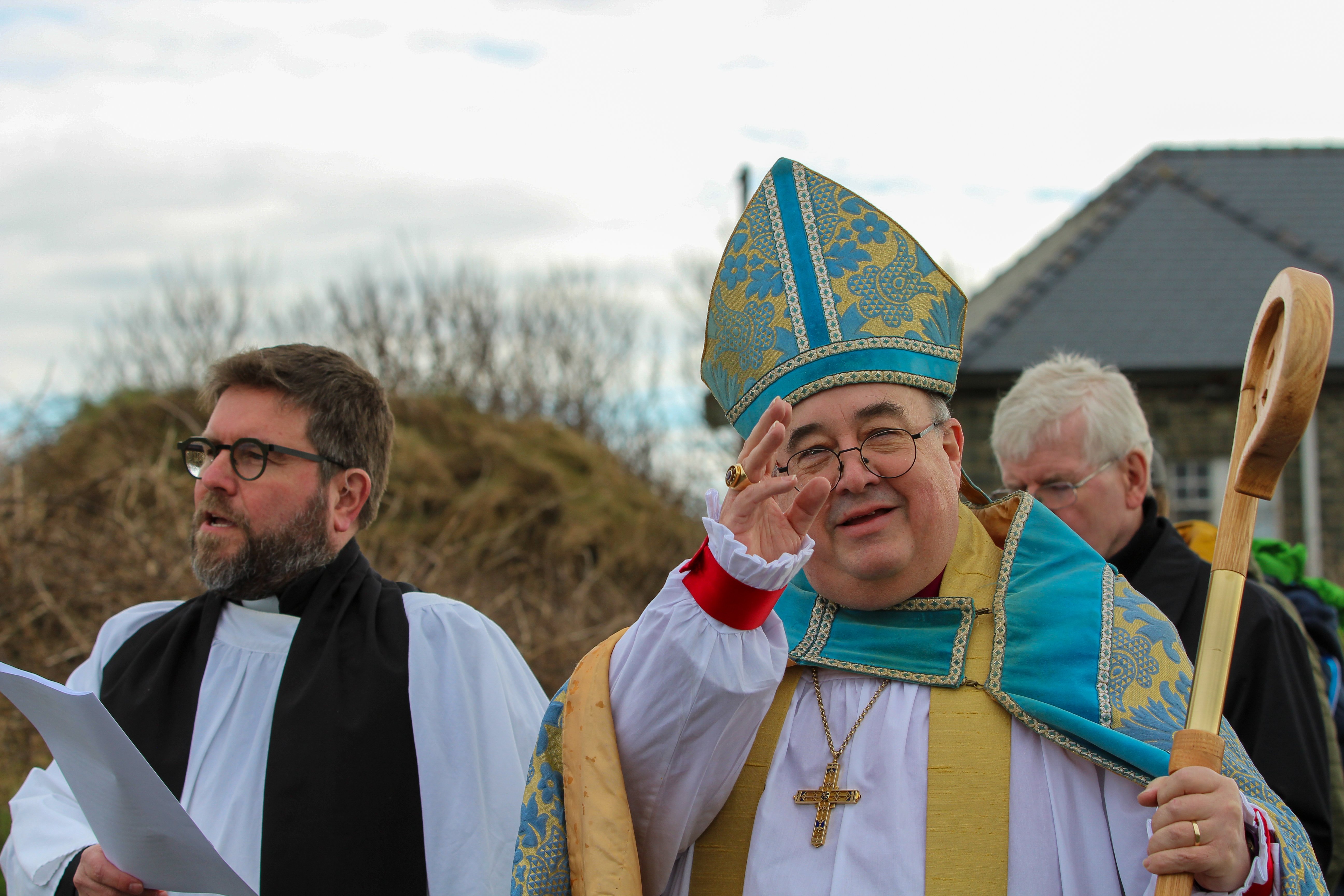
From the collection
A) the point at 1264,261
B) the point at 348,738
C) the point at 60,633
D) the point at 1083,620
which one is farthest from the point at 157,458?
the point at 1264,261

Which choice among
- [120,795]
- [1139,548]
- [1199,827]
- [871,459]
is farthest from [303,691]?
[1139,548]

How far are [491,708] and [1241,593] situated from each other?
5.67 feet

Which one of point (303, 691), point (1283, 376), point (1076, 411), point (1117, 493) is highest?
point (1283, 376)

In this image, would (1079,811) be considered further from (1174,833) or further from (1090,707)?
(1174,833)

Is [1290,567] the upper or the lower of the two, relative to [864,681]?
lower

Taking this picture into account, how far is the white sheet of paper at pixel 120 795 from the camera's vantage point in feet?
6.87

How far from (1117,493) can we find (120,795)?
2.67 meters

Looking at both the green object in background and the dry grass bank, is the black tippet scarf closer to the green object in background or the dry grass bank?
the green object in background

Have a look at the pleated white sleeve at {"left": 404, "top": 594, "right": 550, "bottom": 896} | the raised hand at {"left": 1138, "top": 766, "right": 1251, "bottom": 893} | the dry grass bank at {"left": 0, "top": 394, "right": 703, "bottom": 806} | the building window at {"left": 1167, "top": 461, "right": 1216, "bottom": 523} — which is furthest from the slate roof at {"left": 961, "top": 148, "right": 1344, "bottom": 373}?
the raised hand at {"left": 1138, "top": 766, "right": 1251, "bottom": 893}

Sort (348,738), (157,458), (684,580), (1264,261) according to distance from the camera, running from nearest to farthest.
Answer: (684,580), (348,738), (157,458), (1264,261)

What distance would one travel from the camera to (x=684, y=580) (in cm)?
193

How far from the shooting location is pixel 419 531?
8.87 m

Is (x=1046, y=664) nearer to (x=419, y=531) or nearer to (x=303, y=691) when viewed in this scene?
(x=303, y=691)

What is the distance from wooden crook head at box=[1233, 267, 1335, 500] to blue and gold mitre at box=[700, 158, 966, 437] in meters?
0.57
